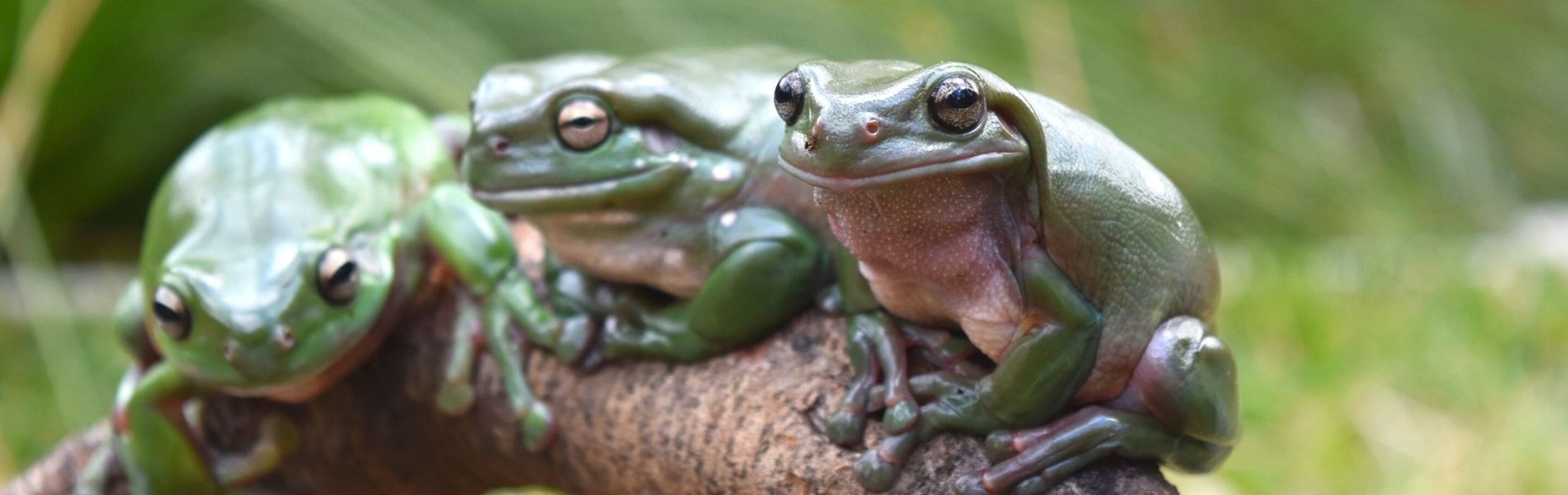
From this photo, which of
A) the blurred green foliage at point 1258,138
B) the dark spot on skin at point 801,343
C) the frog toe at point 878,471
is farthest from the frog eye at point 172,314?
the blurred green foliage at point 1258,138

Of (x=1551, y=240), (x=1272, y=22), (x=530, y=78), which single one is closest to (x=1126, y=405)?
(x=530, y=78)

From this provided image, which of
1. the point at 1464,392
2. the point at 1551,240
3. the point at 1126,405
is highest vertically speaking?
the point at 1126,405

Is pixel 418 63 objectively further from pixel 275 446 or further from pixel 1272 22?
pixel 1272 22

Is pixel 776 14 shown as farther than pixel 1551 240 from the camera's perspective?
No

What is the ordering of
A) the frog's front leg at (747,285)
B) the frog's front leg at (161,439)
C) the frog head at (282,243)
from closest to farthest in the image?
the frog's front leg at (747,285) < the frog head at (282,243) < the frog's front leg at (161,439)

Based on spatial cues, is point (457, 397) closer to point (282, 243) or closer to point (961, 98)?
point (282, 243)

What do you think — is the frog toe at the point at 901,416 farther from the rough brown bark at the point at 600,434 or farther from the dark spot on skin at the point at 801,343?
the dark spot on skin at the point at 801,343
